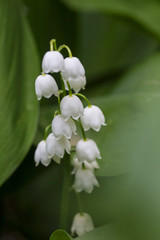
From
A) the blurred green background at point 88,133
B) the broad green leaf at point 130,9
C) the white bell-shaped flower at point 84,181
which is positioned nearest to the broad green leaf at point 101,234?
the blurred green background at point 88,133

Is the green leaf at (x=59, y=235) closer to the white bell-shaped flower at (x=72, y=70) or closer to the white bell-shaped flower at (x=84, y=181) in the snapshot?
the white bell-shaped flower at (x=84, y=181)

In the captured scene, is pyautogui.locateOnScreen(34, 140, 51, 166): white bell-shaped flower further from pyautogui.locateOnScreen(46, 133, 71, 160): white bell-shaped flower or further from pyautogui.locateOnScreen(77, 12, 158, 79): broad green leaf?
pyautogui.locateOnScreen(77, 12, 158, 79): broad green leaf

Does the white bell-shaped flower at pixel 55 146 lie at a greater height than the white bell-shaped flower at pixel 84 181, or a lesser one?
greater

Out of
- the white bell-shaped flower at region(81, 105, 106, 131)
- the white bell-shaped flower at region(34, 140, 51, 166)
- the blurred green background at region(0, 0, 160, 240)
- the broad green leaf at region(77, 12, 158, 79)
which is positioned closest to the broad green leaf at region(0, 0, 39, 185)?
the blurred green background at region(0, 0, 160, 240)

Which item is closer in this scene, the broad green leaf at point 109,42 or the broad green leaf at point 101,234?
the broad green leaf at point 101,234

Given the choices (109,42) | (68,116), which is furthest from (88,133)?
(109,42)

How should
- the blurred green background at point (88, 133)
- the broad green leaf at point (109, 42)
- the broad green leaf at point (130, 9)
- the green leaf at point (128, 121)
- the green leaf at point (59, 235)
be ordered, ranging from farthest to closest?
the broad green leaf at point (109, 42)
the broad green leaf at point (130, 9)
the green leaf at point (59, 235)
the green leaf at point (128, 121)
the blurred green background at point (88, 133)

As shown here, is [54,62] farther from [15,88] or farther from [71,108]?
[15,88]
